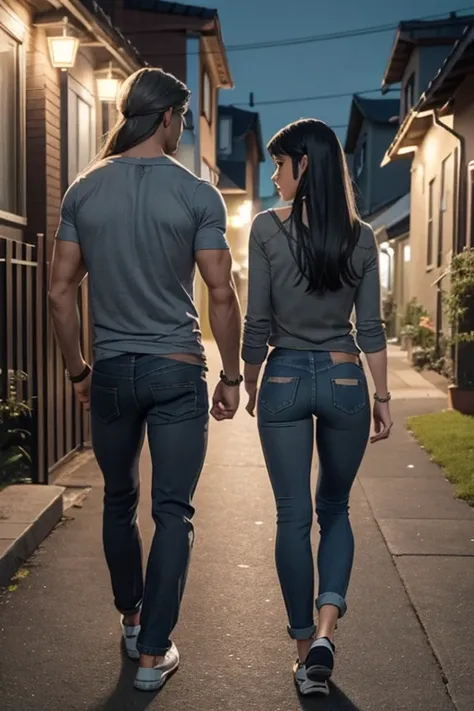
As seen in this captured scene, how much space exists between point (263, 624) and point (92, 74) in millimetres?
8004

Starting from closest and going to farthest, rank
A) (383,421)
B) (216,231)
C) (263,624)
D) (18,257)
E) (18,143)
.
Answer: (216,231), (383,421), (263,624), (18,257), (18,143)

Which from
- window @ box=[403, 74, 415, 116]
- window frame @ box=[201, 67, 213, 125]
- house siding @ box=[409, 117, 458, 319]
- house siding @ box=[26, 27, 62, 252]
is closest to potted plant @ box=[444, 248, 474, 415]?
house siding @ box=[409, 117, 458, 319]

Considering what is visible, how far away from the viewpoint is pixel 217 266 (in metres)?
3.13

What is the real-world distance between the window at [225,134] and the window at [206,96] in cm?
764

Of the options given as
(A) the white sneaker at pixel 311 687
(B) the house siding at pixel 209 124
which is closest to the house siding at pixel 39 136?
(A) the white sneaker at pixel 311 687

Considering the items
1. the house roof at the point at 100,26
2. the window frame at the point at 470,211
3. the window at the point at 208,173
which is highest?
the window at the point at 208,173

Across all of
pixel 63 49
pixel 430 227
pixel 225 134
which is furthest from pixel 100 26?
pixel 225 134

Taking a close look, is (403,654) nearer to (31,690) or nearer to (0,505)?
(31,690)

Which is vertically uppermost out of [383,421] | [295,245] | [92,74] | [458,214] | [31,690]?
[92,74]

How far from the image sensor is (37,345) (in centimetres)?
649

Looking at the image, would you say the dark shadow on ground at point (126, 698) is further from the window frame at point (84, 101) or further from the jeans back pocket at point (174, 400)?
the window frame at point (84, 101)

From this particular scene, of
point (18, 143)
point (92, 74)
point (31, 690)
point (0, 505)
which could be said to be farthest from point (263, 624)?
point (92, 74)

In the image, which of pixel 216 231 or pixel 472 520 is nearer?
pixel 216 231

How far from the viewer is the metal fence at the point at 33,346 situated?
5996 millimetres
